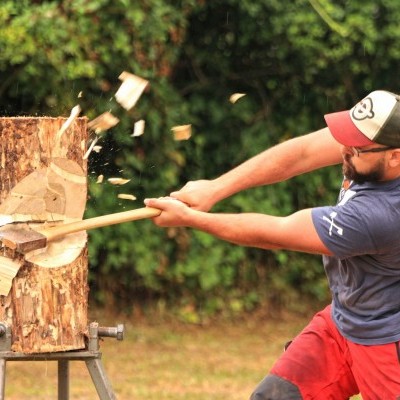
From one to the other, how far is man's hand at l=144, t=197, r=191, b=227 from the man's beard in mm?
660

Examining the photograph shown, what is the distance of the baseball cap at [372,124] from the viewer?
14.7ft

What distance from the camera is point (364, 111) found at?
15.0 ft

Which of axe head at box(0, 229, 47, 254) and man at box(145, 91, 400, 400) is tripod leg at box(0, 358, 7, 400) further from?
man at box(145, 91, 400, 400)

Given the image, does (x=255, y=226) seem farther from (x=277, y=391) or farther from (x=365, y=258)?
(x=277, y=391)

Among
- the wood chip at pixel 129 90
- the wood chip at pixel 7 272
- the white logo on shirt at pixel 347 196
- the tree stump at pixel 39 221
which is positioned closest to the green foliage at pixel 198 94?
the wood chip at pixel 129 90

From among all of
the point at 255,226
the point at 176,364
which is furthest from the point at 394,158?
the point at 176,364

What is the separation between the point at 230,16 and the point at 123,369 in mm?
2734

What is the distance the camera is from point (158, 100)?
8234mm

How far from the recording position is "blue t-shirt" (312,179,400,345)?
442cm

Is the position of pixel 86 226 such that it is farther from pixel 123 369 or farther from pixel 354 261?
pixel 123 369

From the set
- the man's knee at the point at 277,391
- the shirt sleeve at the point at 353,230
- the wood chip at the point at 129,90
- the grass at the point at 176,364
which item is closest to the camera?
the shirt sleeve at the point at 353,230

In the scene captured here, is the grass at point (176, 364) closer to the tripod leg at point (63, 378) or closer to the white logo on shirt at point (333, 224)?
the tripod leg at point (63, 378)

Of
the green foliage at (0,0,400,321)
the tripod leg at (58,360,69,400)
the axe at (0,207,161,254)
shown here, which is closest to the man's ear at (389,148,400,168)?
the axe at (0,207,161,254)

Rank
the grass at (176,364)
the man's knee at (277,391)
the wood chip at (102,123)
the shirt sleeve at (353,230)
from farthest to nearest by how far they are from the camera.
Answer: the grass at (176,364), the wood chip at (102,123), the man's knee at (277,391), the shirt sleeve at (353,230)
